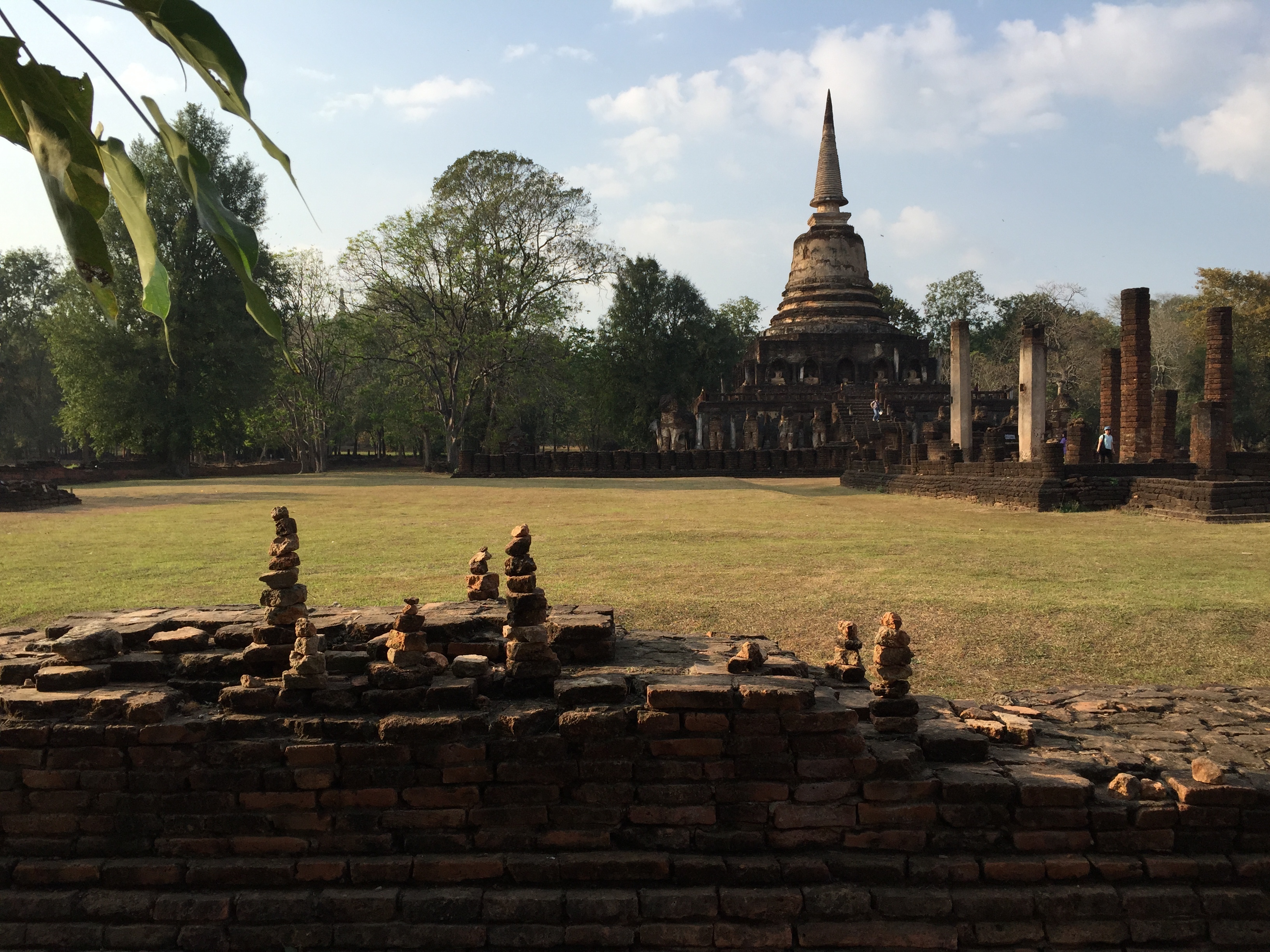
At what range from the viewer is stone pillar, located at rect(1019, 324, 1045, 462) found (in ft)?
59.9

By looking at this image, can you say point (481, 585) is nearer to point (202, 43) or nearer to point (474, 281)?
point (202, 43)

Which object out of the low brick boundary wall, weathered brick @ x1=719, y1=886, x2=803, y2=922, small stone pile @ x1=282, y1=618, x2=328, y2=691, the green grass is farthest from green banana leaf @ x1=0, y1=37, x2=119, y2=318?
the low brick boundary wall

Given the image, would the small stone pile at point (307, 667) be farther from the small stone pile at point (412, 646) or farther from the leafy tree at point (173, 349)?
the leafy tree at point (173, 349)

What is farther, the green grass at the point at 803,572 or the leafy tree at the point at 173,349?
the leafy tree at the point at 173,349

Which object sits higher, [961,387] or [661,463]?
[961,387]

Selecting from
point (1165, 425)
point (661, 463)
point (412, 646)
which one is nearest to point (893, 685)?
point (412, 646)

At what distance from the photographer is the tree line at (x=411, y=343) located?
29766 millimetres

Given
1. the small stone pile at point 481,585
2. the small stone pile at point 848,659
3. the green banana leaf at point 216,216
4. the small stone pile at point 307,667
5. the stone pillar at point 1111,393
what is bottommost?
the small stone pile at point 848,659

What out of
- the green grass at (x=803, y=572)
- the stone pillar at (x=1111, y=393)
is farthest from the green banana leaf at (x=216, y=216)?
the stone pillar at (x=1111, y=393)

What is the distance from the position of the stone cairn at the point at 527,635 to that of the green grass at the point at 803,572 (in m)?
2.47

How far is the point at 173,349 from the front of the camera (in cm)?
2866

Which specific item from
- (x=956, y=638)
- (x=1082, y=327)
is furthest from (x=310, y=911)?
(x=1082, y=327)

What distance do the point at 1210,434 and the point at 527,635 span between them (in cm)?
1745

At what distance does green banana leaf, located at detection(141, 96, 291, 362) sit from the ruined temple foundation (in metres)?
1.67
